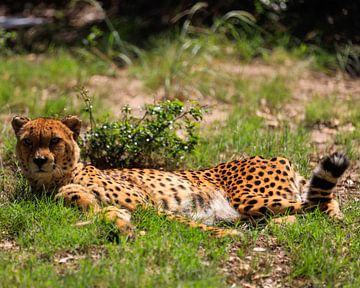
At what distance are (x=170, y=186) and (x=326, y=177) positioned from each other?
1.15 metres

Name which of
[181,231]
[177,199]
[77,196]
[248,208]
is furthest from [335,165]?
[77,196]

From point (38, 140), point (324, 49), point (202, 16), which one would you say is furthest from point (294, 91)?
point (38, 140)

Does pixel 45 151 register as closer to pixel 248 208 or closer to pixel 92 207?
pixel 92 207

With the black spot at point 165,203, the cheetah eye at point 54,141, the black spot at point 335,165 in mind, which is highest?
the black spot at point 335,165

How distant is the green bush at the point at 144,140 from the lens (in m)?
6.31

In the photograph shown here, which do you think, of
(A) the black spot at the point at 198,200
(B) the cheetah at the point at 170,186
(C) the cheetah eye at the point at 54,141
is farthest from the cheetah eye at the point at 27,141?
(A) the black spot at the point at 198,200

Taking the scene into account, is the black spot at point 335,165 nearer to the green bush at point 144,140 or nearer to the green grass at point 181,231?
the green grass at point 181,231

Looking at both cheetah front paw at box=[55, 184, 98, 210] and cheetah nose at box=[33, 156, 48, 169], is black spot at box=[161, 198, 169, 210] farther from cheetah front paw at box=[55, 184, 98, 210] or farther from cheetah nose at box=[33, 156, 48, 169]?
cheetah nose at box=[33, 156, 48, 169]

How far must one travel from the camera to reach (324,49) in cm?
962

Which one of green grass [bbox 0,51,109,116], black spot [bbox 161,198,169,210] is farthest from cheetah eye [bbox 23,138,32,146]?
green grass [bbox 0,51,109,116]

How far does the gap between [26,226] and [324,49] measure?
5.72m

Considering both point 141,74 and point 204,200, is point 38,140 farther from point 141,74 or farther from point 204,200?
point 141,74

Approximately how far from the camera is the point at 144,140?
6344 millimetres

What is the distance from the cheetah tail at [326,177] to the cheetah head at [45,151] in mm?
1701
